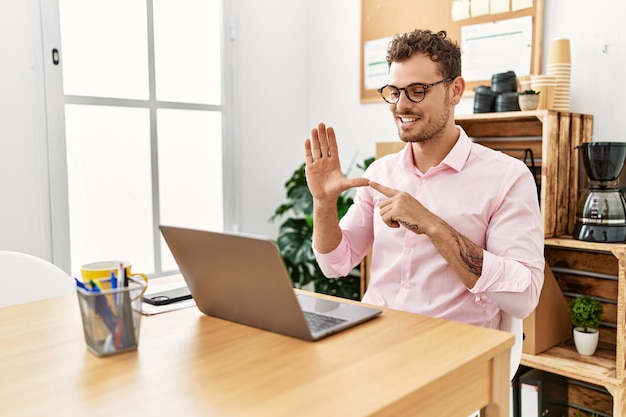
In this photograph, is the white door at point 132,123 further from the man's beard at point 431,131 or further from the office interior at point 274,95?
the man's beard at point 431,131

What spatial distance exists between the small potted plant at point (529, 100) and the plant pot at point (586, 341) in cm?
89

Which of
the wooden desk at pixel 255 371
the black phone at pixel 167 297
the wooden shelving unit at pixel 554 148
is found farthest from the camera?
the wooden shelving unit at pixel 554 148

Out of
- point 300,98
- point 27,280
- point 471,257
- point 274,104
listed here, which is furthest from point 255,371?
point 300,98

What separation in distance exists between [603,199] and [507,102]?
0.55 meters

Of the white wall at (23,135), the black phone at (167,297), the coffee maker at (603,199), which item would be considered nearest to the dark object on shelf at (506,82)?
the coffee maker at (603,199)

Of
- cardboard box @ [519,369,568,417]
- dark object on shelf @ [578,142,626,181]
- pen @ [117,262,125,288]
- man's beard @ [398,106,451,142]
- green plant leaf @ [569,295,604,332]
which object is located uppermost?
man's beard @ [398,106,451,142]

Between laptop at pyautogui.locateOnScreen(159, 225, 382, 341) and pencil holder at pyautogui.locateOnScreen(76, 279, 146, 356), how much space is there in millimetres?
148

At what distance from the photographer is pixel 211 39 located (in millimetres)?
3260

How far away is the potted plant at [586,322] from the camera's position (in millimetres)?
2229

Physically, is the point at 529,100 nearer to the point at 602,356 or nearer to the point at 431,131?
the point at 431,131

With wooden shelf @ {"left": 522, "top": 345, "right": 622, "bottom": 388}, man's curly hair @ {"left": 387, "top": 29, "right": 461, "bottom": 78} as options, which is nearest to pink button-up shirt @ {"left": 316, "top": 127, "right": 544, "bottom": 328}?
man's curly hair @ {"left": 387, "top": 29, "right": 461, "bottom": 78}

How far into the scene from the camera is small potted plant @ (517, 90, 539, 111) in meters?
2.29

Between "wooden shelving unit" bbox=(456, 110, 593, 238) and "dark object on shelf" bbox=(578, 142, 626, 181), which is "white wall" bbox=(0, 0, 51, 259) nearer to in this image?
"wooden shelving unit" bbox=(456, 110, 593, 238)

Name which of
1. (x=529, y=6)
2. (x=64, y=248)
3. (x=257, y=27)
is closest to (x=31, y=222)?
(x=64, y=248)
